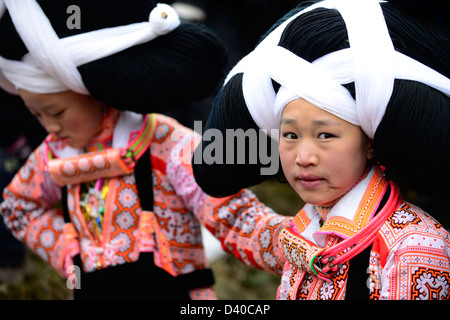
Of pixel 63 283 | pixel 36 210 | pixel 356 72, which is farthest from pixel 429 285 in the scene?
pixel 63 283

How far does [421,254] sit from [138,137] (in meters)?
1.20

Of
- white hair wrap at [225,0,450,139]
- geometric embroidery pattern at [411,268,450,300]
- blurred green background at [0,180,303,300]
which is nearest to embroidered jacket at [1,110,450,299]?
geometric embroidery pattern at [411,268,450,300]

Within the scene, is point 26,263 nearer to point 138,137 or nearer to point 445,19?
point 138,137

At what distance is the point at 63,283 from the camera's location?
3555mm

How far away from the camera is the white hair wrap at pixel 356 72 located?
1.43 meters

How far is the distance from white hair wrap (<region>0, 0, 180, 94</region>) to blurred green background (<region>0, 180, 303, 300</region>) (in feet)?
5.67

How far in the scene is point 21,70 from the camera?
83.7 inches

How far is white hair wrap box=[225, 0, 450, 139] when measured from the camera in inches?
56.3

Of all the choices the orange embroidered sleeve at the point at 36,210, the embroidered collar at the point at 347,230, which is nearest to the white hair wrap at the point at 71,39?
the orange embroidered sleeve at the point at 36,210

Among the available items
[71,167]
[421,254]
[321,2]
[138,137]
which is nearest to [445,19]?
[321,2]

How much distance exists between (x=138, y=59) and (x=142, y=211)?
0.57 meters

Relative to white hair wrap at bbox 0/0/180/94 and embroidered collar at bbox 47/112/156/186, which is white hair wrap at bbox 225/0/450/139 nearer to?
white hair wrap at bbox 0/0/180/94

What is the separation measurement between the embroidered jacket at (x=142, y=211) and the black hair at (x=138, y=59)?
0.19 m
